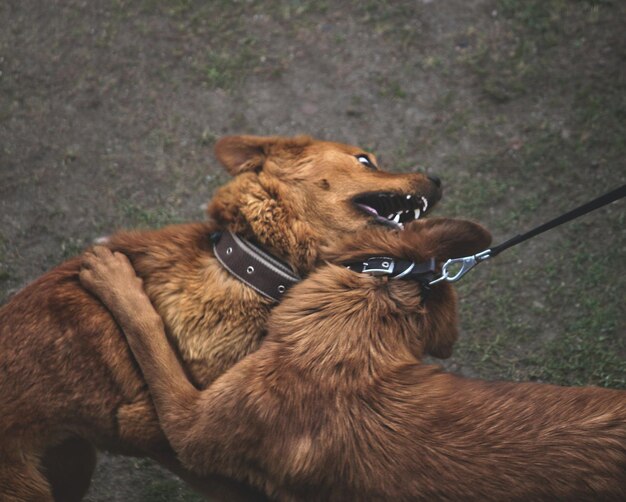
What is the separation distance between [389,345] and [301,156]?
3.31 ft

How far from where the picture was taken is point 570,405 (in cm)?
250

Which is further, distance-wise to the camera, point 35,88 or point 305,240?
point 35,88

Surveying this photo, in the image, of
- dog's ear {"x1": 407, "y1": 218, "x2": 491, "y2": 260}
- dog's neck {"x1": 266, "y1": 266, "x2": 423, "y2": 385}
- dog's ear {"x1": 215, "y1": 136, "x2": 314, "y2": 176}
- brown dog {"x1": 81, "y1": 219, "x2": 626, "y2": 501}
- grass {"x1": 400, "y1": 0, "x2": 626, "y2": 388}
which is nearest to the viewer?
brown dog {"x1": 81, "y1": 219, "x2": 626, "y2": 501}

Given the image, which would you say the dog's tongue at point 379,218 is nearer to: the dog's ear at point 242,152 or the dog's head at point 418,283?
the dog's head at point 418,283

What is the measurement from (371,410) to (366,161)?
128 cm

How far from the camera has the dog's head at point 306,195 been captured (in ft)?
10.1

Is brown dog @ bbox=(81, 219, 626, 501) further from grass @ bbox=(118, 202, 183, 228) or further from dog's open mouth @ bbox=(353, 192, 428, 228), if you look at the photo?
grass @ bbox=(118, 202, 183, 228)

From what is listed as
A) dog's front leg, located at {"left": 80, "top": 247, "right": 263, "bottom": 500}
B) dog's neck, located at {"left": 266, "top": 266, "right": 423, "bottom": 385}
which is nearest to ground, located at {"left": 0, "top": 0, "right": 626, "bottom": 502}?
dog's neck, located at {"left": 266, "top": 266, "right": 423, "bottom": 385}

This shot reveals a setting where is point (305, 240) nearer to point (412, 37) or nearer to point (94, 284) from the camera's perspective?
point (94, 284)

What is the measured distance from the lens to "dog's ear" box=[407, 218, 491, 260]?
2977 mm

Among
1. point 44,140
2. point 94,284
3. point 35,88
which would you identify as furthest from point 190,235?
point 35,88

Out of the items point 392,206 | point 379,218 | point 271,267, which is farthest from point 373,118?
point 271,267

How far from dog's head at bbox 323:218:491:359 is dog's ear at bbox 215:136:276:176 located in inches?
22.7

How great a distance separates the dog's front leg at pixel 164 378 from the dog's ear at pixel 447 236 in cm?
104
